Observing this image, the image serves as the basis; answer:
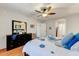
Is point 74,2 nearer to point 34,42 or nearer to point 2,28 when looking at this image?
point 34,42

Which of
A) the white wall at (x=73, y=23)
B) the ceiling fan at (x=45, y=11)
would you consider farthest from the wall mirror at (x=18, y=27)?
the white wall at (x=73, y=23)

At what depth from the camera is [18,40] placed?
4.77ft

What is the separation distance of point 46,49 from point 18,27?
0.52 meters

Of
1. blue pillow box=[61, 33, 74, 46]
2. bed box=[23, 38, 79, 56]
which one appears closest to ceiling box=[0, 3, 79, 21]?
blue pillow box=[61, 33, 74, 46]

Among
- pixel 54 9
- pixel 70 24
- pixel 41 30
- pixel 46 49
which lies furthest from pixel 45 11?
pixel 46 49

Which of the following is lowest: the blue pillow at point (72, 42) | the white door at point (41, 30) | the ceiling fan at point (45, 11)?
the blue pillow at point (72, 42)

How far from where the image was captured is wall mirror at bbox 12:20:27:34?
1407mm

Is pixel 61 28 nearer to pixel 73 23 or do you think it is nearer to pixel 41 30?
pixel 73 23

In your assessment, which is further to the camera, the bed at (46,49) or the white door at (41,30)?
the white door at (41,30)

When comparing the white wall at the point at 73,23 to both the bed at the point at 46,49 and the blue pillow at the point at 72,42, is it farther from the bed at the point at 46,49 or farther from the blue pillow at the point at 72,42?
the bed at the point at 46,49

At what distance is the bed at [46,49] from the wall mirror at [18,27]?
0.21 metres

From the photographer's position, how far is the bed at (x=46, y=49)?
1364mm

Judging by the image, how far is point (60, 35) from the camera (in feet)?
4.73

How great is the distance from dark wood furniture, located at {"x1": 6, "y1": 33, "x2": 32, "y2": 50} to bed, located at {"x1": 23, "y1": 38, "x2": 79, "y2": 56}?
0.06 m
